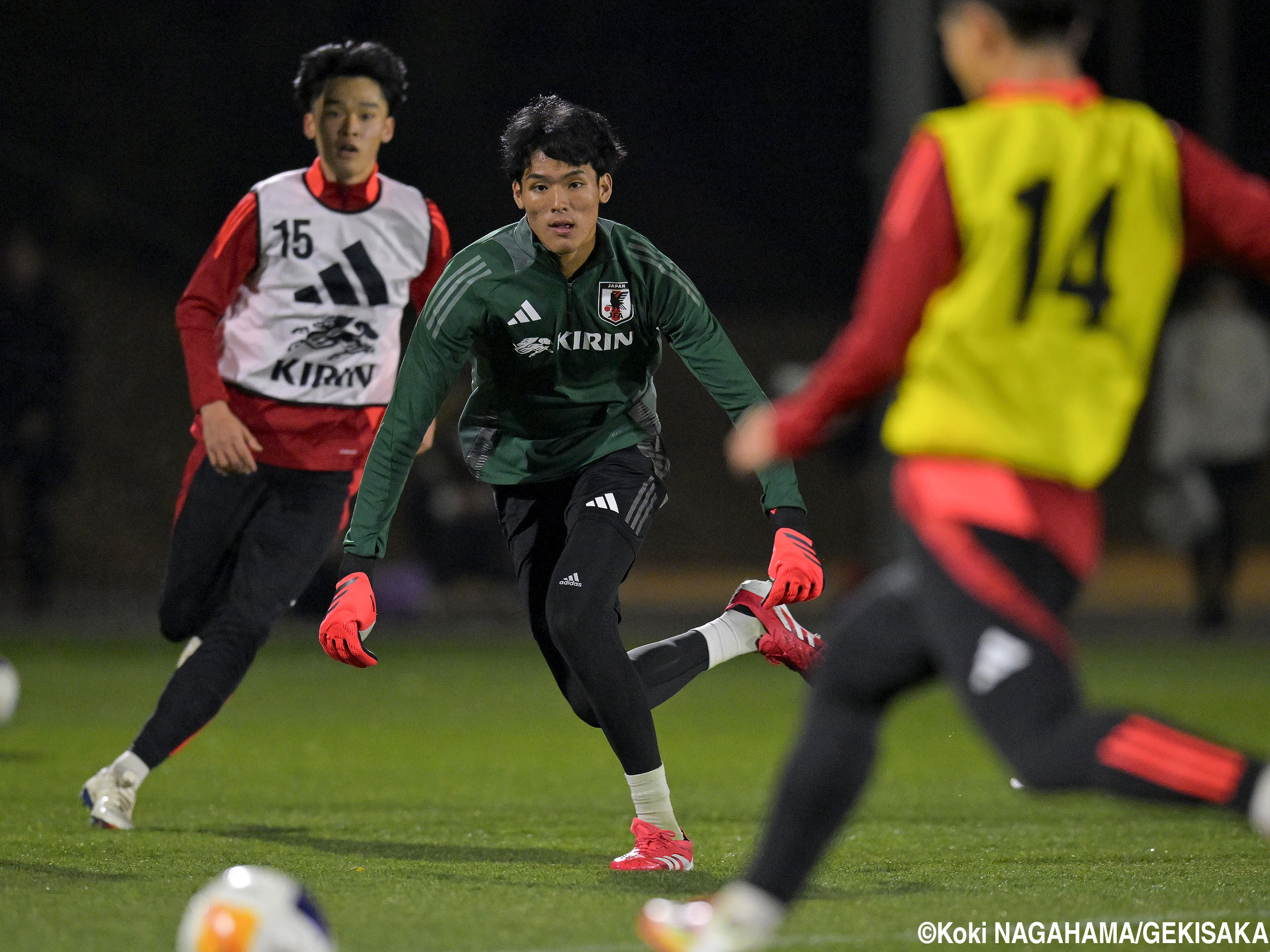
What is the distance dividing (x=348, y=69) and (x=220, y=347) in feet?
3.35

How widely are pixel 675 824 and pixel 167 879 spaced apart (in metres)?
1.38

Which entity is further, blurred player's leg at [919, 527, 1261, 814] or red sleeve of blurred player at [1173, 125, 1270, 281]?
red sleeve of blurred player at [1173, 125, 1270, 281]

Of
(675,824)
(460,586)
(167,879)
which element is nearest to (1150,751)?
(675,824)

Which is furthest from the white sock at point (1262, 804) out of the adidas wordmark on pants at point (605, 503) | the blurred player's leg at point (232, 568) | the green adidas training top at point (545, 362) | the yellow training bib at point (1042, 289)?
the blurred player's leg at point (232, 568)

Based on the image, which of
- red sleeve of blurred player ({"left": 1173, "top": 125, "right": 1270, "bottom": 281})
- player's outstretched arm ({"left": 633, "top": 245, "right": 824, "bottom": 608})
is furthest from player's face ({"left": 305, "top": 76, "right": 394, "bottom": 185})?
red sleeve of blurred player ({"left": 1173, "top": 125, "right": 1270, "bottom": 281})

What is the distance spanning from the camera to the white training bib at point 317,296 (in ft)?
19.9

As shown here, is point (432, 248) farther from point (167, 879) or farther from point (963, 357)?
point (963, 357)

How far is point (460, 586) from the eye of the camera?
51.4ft

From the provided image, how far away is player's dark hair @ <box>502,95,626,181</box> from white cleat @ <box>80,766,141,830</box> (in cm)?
224

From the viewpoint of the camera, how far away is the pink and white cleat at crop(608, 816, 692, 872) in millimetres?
5043

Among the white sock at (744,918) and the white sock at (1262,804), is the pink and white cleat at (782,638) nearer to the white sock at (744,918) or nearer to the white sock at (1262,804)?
the white sock at (744,918)

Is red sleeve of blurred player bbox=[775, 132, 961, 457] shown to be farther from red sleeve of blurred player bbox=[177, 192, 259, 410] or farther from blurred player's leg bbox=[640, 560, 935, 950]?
red sleeve of blurred player bbox=[177, 192, 259, 410]

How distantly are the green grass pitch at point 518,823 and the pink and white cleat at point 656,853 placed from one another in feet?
0.18

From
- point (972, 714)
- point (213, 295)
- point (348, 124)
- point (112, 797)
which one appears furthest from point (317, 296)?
point (972, 714)
